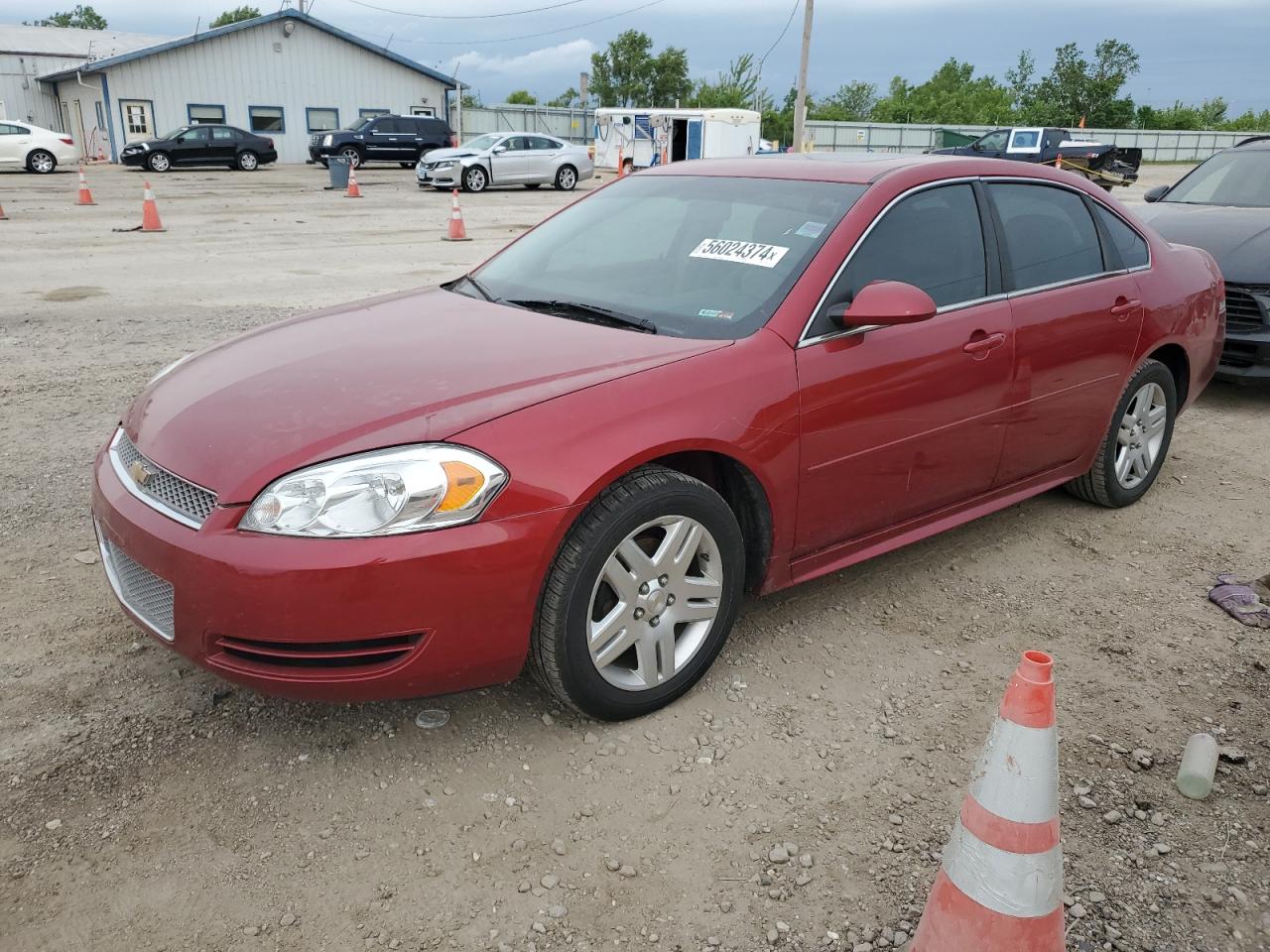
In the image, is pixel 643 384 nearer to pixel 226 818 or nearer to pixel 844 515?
pixel 844 515

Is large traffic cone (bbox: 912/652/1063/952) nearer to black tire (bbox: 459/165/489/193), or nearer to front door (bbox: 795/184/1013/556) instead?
front door (bbox: 795/184/1013/556)

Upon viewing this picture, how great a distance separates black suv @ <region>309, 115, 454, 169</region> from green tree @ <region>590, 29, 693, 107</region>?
54310 mm

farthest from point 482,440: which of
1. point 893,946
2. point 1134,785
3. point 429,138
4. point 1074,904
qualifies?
point 429,138

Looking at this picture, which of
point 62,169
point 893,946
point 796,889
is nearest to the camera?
point 893,946

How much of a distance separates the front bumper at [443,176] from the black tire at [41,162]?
37.4 ft

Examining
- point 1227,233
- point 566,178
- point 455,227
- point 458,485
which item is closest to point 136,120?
point 566,178

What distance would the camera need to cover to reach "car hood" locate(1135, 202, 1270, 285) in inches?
261

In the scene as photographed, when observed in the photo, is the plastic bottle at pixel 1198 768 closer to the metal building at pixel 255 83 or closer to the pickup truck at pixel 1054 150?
the pickup truck at pixel 1054 150

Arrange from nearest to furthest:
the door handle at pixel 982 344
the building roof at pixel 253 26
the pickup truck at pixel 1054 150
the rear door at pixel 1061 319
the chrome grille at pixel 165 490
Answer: the chrome grille at pixel 165 490 < the door handle at pixel 982 344 < the rear door at pixel 1061 319 < the pickup truck at pixel 1054 150 < the building roof at pixel 253 26

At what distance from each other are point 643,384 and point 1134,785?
1.77m

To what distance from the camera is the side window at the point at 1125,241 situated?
4535 mm

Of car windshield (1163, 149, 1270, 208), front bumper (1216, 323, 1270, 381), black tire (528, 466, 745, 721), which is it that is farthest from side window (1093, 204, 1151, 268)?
car windshield (1163, 149, 1270, 208)

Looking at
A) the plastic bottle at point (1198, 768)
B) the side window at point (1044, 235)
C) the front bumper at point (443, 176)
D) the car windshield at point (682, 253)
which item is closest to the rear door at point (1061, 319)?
the side window at point (1044, 235)

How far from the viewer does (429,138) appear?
32875 millimetres
